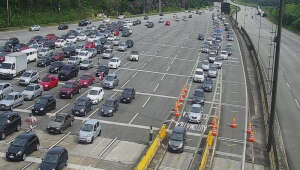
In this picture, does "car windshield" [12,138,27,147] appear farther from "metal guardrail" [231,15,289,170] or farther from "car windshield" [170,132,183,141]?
"metal guardrail" [231,15,289,170]

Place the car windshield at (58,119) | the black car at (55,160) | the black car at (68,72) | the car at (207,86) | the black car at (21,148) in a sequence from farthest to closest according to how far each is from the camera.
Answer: the black car at (68,72), the car at (207,86), the car windshield at (58,119), the black car at (21,148), the black car at (55,160)

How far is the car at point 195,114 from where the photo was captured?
49.9m

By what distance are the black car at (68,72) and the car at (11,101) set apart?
12.6m

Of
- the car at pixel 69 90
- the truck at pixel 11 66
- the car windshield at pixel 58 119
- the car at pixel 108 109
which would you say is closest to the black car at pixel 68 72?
the truck at pixel 11 66

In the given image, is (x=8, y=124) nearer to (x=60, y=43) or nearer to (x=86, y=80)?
(x=86, y=80)

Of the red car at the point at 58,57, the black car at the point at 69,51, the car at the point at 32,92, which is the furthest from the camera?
the black car at the point at 69,51

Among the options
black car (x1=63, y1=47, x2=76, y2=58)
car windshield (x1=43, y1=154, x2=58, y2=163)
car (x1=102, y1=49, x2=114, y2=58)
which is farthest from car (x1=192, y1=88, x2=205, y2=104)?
black car (x1=63, y1=47, x2=76, y2=58)

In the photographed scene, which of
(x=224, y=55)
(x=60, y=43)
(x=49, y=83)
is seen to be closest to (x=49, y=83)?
(x=49, y=83)

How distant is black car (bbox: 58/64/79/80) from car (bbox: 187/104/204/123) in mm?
20853

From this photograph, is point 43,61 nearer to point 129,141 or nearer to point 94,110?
point 94,110

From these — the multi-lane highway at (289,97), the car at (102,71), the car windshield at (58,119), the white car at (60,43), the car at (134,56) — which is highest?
the white car at (60,43)

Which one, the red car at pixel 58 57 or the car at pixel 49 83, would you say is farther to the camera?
the red car at pixel 58 57

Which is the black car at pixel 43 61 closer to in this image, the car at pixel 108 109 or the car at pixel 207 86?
the car at pixel 108 109

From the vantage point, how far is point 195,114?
50219mm
